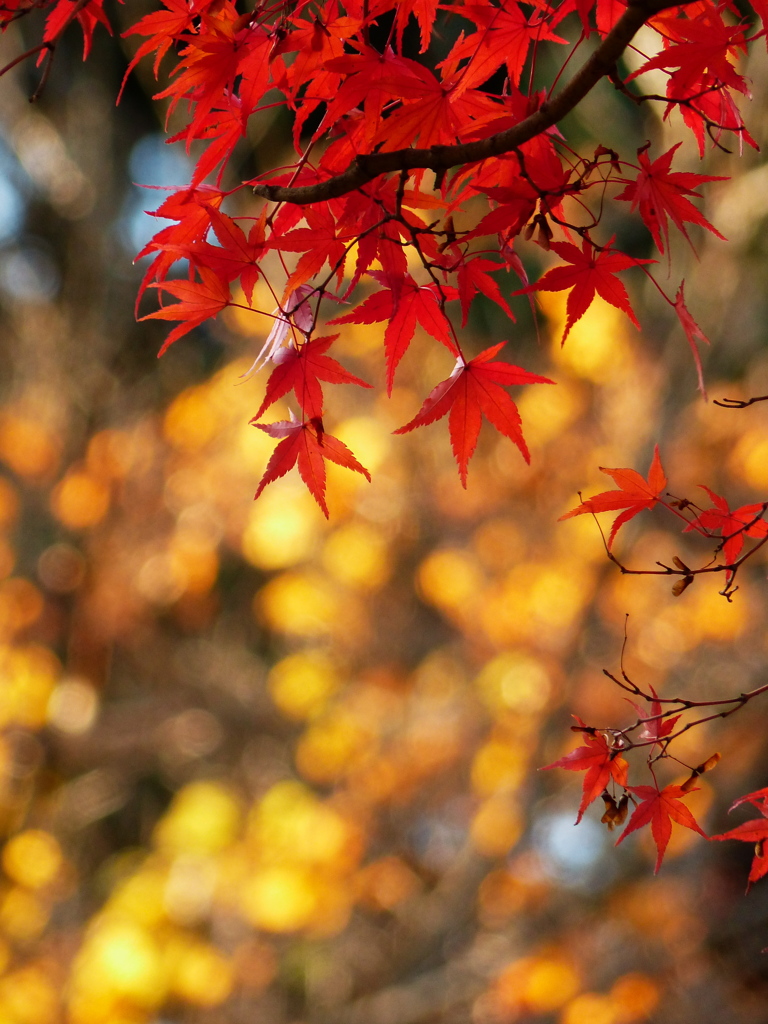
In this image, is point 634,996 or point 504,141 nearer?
point 504,141

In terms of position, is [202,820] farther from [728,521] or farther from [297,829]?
[728,521]

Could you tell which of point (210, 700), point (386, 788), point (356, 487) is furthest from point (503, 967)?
point (356, 487)

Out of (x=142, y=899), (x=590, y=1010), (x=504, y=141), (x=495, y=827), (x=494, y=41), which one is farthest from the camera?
(x=142, y=899)

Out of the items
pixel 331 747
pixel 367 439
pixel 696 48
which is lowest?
pixel 331 747

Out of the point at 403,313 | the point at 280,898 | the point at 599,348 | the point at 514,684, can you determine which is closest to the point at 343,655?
the point at 514,684

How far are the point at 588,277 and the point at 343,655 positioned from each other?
2.84 m

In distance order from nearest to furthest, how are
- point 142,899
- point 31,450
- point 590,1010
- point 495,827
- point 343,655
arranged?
point 590,1010, point 495,827, point 142,899, point 31,450, point 343,655

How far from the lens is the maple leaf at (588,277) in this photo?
62 centimetres

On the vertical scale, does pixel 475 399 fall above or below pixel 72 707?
above

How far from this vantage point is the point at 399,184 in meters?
0.58

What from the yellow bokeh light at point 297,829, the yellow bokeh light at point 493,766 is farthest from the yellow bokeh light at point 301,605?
the yellow bokeh light at point 493,766

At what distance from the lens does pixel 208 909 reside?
2988 mm

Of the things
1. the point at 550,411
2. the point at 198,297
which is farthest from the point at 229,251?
the point at 550,411

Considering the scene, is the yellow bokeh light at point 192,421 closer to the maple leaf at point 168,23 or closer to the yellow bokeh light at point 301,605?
the yellow bokeh light at point 301,605
